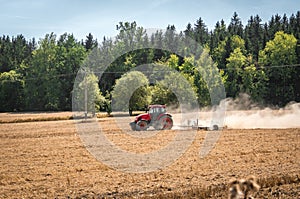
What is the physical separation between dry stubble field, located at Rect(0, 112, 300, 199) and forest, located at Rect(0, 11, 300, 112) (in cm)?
2656

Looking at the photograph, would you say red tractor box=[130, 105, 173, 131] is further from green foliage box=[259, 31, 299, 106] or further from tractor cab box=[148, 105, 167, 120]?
green foliage box=[259, 31, 299, 106]

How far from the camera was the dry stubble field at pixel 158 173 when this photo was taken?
10148mm

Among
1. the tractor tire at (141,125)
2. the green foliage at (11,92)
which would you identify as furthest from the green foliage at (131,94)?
the green foliage at (11,92)

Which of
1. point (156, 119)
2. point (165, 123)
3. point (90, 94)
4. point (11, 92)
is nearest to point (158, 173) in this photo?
point (156, 119)

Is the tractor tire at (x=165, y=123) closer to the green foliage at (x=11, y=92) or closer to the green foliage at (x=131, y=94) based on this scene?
the green foliage at (x=131, y=94)

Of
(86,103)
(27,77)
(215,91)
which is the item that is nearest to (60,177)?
(86,103)

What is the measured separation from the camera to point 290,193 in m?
9.42

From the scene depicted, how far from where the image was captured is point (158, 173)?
42.1 ft

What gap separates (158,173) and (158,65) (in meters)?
54.3

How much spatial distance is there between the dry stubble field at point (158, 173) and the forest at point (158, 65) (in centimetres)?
2656

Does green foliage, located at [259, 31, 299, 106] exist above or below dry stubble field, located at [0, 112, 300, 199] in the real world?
above

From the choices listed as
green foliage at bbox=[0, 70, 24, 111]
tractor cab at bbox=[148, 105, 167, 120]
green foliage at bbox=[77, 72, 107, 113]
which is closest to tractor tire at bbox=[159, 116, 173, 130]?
tractor cab at bbox=[148, 105, 167, 120]

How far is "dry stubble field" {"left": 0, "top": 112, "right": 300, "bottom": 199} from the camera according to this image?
1015 centimetres

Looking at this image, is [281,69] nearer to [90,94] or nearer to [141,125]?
[90,94]
